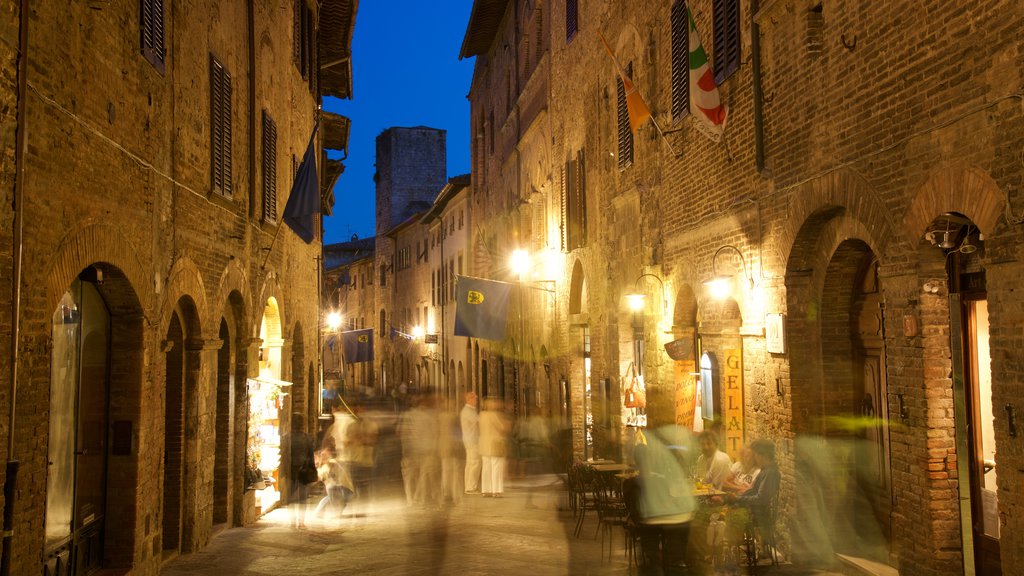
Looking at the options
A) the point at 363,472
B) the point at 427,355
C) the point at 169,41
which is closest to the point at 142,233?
the point at 169,41

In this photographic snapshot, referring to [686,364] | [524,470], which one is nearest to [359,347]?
[524,470]

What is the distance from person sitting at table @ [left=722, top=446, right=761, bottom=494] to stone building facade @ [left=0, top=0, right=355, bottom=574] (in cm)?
614

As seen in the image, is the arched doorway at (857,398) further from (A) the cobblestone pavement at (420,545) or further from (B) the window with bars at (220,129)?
(B) the window with bars at (220,129)

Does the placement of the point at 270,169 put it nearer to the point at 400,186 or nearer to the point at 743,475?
the point at 743,475

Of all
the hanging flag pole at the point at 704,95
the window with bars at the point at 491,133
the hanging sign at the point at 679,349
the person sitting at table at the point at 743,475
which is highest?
the window with bars at the point at 491,133

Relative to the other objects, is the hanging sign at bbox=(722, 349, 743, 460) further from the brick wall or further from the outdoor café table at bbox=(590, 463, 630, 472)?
the brick wall

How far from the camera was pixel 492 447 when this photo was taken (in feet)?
46.8

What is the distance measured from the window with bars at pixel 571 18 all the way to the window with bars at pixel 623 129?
3319mm

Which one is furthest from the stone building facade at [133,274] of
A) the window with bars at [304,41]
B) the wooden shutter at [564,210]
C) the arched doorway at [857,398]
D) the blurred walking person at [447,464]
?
the arched doorway at [857,398]

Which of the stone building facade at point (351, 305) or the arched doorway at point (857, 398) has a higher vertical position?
the stone building facade at point (351, 305)

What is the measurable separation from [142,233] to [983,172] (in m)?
7.34

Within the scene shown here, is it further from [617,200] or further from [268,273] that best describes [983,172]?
[268,273]

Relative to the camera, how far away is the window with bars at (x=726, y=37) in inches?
389

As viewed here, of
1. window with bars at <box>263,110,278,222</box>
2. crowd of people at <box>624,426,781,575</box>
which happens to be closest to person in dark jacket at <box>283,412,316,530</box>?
window with bars at <box>263,110,278,222</box>
